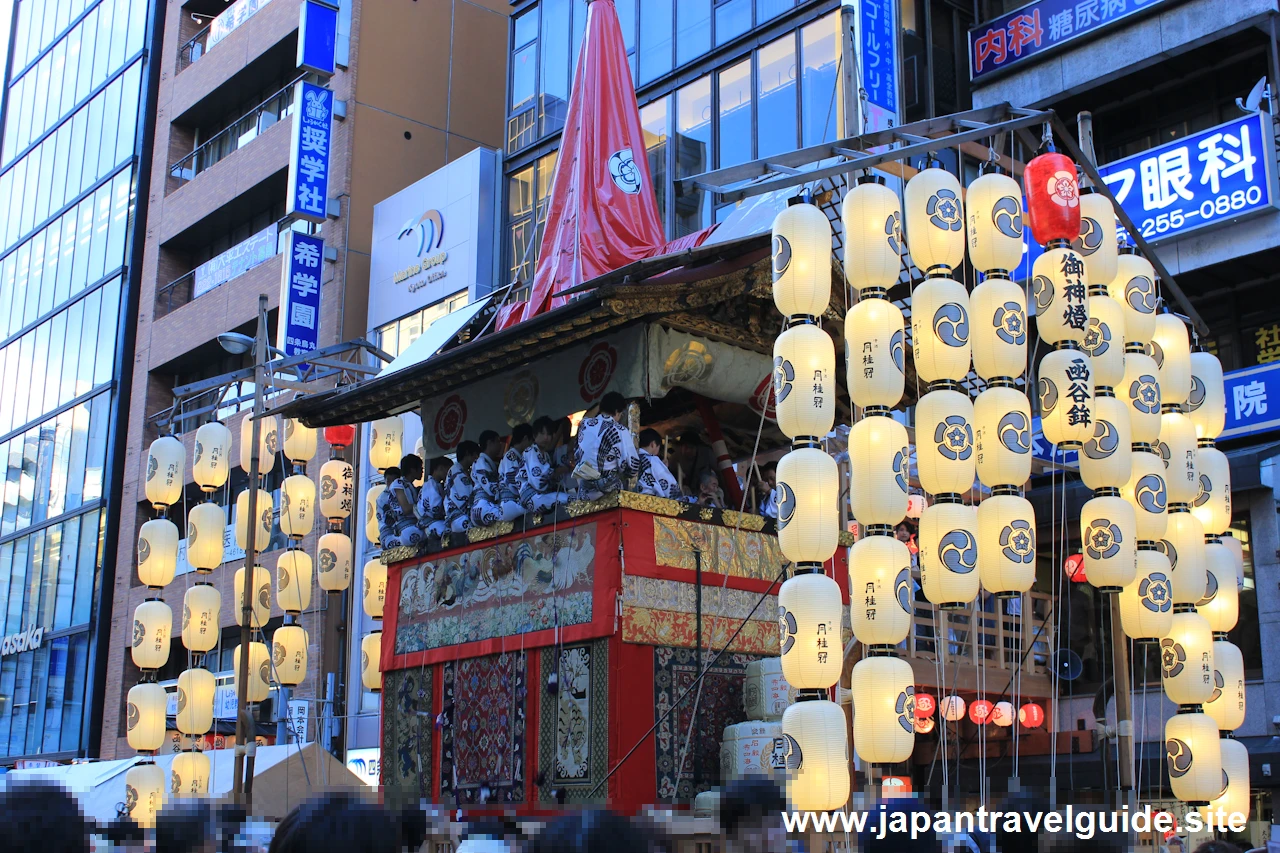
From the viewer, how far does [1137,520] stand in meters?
9.70

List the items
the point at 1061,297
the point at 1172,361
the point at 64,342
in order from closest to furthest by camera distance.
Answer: the point at 1061,297, the point at 1172,361, the point at 64,342

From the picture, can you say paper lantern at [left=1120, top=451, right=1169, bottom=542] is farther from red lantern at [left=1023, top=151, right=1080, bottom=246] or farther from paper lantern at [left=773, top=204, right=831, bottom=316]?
paper lantern at [left=773, top=204, right=831, bottom=316]

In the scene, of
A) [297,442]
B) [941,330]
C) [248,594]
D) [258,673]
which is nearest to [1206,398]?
[941,330]

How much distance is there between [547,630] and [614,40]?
6.27 m

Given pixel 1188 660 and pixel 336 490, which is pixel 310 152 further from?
pixel 1188 660

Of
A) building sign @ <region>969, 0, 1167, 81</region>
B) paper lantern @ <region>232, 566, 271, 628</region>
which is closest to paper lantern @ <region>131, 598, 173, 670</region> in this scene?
paper lantern @ <region>232, 566, 271, 628</region>

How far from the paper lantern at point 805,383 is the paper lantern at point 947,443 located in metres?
0.69

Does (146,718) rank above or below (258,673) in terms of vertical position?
below

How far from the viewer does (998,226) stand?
30.0ft

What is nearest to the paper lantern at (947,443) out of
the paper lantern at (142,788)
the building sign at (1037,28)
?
the paper lantern at (142,788)

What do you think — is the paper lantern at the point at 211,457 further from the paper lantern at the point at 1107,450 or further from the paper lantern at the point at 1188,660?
the paper lantern at the point at 1188,660

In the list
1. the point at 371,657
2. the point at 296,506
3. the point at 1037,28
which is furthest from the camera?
the point at 1037,28

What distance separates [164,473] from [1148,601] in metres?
11.0

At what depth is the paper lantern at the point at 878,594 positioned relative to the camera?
8344 millimetres
